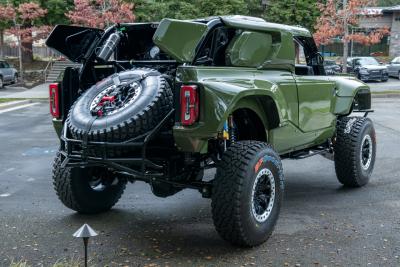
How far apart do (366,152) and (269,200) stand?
113 inches

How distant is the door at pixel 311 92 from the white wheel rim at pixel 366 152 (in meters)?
0.80

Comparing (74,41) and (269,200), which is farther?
(74,41)

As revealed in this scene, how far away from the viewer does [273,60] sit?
18.4 feet

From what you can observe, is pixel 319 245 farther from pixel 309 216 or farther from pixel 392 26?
pixel 392 26

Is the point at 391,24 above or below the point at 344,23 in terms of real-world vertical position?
below

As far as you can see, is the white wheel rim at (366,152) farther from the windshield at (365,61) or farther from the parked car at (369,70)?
the windshield at (365,61)

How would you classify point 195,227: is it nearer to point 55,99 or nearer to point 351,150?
point 55,99

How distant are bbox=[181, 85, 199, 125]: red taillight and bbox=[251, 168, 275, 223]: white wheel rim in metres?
Result: 0.84

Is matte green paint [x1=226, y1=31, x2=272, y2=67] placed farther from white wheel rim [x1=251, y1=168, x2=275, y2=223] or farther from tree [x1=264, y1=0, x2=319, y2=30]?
tree [x1=264, y1=0, x2=319, y2=30]

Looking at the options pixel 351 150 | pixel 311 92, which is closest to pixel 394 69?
pixel 351 150

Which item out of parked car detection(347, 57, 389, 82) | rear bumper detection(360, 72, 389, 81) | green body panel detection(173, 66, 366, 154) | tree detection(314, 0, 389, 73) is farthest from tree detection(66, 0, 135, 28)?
green body panel detection(173, 66, 366, 154)

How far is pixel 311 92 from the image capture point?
20.0 ft

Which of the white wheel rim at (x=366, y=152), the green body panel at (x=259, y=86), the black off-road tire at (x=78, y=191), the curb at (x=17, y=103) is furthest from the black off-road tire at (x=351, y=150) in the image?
the curb at (x=17, y=103)

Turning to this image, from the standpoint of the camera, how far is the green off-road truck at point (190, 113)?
450 cm
